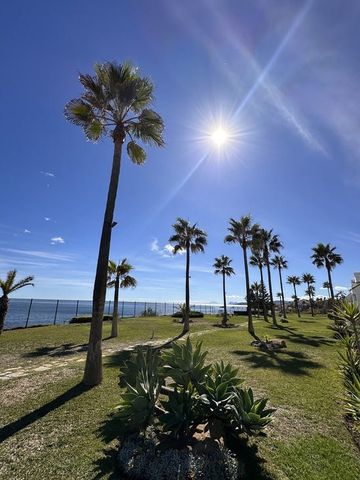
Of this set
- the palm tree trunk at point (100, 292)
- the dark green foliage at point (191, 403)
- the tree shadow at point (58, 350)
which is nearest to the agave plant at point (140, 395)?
the dark green foliage at point (191, 403)

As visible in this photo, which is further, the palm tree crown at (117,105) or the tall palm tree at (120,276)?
the tall palm tree at (120,276)

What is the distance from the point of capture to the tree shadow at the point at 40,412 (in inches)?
199

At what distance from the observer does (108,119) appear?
33.0 feet

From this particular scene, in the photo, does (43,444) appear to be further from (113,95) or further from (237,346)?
(237,346)

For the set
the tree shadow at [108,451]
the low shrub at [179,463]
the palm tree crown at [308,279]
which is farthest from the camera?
the palm tree crown at [308,279]

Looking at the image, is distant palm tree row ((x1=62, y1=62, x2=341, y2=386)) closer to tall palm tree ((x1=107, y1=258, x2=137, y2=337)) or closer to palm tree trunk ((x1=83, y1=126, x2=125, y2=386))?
palm tree trunk ((x1=83, y1=126, x2=125, y2=386))

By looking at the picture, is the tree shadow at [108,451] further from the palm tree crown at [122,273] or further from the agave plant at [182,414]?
the palm tree crown at [122,273]

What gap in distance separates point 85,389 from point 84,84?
31.6ft

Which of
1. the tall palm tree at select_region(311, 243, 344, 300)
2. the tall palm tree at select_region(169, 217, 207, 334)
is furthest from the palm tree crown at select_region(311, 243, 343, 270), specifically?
the tall palm tree at select_region(169, 217, 207, 334)

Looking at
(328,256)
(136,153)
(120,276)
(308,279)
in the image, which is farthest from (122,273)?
(308,279)

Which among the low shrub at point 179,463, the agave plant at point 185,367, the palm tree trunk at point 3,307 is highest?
the palm tree trunk at point 3,307

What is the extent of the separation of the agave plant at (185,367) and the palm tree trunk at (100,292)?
13.6 ft

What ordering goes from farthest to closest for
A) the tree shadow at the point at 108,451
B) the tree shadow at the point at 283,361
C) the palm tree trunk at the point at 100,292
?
the tree shadow at the point at 283,361 < the palm tree trunk at the point at 100,292 < the tree shadow at the point at 108,451

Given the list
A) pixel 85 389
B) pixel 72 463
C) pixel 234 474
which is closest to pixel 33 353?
pixel 85 389
